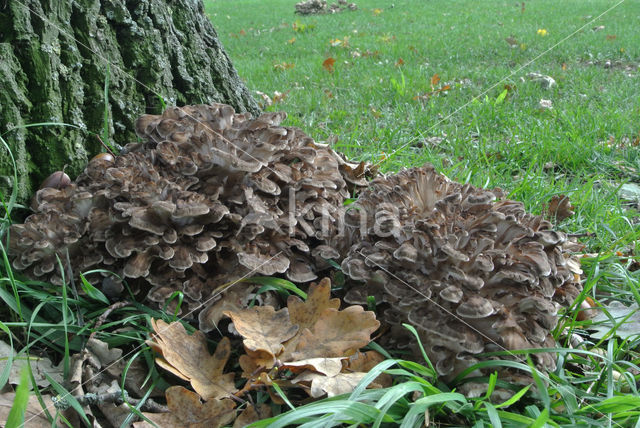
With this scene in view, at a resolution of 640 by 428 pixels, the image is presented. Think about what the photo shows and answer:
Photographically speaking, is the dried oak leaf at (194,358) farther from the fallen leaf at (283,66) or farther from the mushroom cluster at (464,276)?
the fallen leaf at (283,66)

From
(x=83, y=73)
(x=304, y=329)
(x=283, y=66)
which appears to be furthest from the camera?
(x=283, y=66)

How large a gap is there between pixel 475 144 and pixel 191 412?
384 cm

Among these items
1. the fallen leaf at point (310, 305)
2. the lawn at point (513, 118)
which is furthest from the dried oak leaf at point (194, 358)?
the lawn at point (513, 118)

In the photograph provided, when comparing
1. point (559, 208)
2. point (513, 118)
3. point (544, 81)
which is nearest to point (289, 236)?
point (559, 208)

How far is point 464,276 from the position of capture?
202 centimetres

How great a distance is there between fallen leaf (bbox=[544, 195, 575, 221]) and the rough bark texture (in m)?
2.45

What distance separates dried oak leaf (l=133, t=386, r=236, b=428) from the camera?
1853mm

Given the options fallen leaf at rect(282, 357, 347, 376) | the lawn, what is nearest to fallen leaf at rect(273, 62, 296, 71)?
the lawn

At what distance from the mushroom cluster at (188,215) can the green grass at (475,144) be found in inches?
7.5

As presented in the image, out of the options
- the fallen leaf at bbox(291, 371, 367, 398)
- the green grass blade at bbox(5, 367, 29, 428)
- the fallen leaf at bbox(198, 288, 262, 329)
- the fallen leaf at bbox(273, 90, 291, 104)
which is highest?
the green grass blade at bbox(5, 367, 29, 428)

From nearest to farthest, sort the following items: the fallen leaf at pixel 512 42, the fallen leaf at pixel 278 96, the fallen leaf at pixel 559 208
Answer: the fallen leaf at pixel 559 208
the fallen leaf at pixel 278 96
the fallen leaf at pixel 512 42

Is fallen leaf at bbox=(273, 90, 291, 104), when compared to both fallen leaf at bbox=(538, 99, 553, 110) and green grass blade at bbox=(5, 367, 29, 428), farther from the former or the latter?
green grass blade at bbox=(5, 367, 29, 428)

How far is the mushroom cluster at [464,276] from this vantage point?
6.66ft

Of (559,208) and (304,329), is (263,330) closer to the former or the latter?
(304,329)
